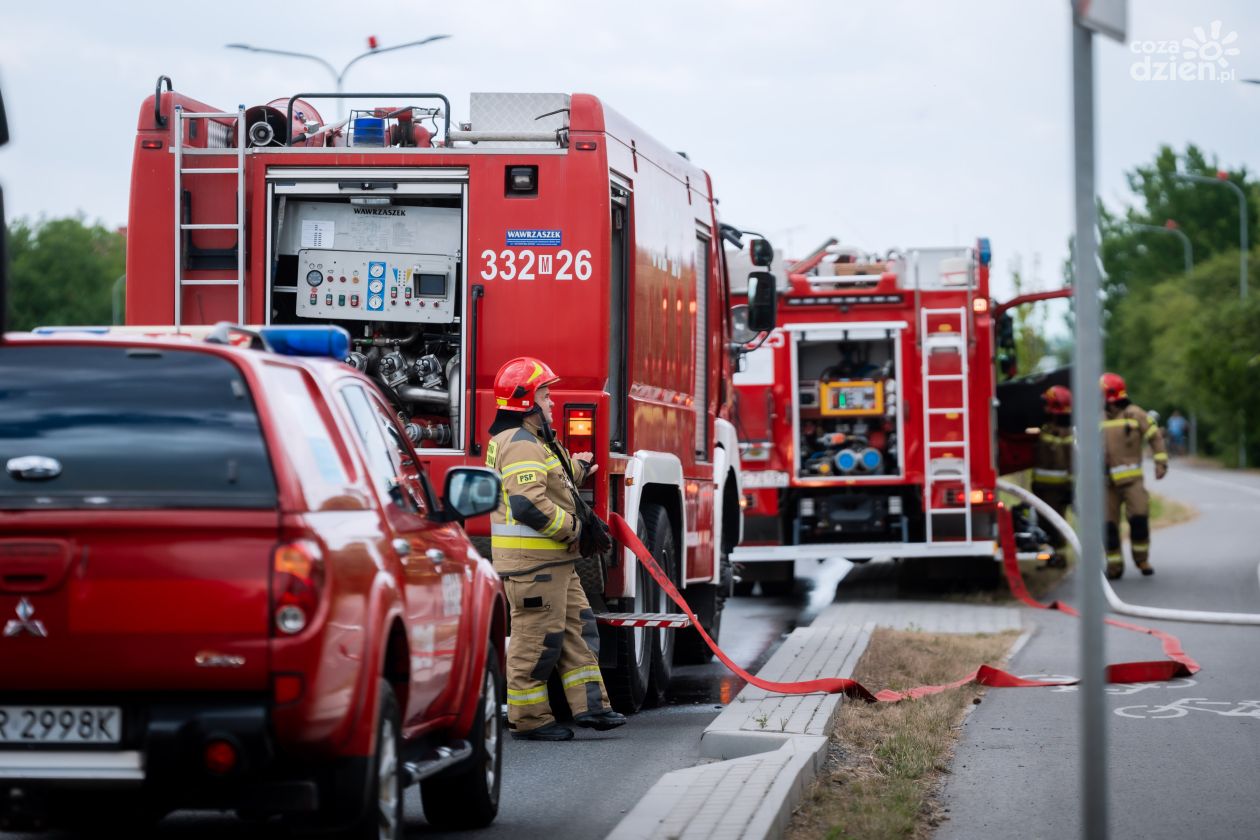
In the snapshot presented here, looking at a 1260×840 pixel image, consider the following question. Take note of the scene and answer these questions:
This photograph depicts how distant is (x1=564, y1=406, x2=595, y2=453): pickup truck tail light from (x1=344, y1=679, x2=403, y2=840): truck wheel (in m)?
4.16

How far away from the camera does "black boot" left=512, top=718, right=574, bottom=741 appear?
31.5ft

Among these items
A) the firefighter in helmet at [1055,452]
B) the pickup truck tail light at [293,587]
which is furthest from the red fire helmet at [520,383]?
the firefighter in helmet at [1055,452]

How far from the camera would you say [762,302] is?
46.5 ft

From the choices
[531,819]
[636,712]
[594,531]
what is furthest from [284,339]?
[636,712]

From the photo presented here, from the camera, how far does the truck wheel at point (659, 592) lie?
1116 cm

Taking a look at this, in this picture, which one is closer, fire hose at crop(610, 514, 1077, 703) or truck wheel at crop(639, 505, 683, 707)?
fire hose at crop(610, 514, 1077, 703)

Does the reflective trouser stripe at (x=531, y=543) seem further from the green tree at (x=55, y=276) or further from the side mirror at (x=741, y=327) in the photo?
the green tree at (x=55, y=276)

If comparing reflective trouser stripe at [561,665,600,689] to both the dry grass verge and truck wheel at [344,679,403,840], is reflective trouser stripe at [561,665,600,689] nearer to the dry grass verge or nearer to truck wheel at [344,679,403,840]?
the dry grass verge

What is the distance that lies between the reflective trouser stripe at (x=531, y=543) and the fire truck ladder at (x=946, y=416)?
8904mm

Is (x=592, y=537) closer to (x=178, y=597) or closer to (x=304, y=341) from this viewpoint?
(x=304, y=341)

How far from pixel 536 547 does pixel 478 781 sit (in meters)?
2.49

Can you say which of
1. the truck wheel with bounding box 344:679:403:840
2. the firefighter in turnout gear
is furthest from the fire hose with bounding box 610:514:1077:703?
the truck wheel with bounding box 344:679:403:840

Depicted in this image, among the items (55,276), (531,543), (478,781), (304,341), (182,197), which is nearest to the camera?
(304,341)

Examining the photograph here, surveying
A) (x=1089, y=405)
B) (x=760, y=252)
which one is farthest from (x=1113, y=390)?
(x=1089, y=405)
